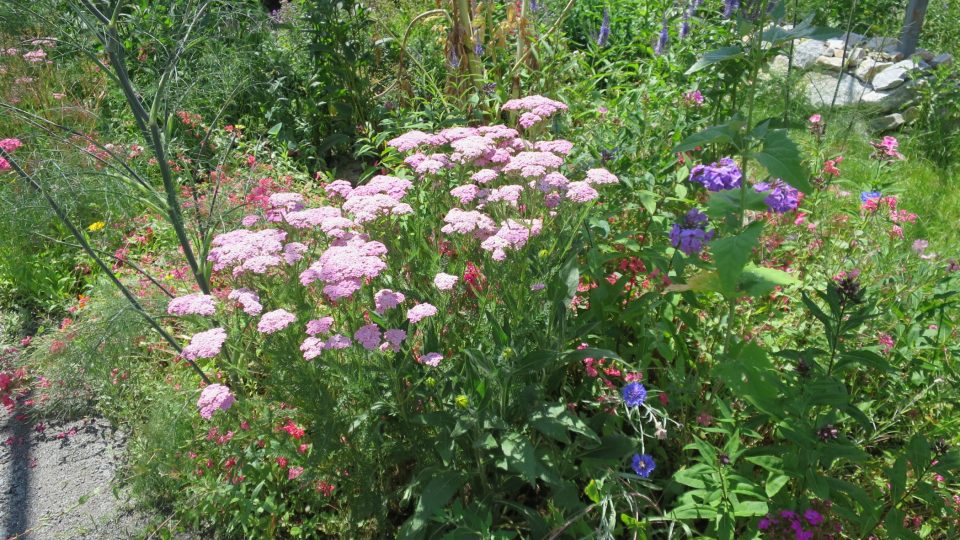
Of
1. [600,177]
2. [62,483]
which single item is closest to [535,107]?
[600,177]

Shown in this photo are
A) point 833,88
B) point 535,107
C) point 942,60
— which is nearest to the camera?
point 535,107

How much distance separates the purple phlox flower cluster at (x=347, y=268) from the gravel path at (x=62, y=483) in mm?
1342

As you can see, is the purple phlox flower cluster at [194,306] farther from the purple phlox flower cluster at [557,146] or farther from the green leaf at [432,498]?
the purple phlox flower cluster at [557,146]

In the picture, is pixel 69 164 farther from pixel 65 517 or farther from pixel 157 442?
pixel 65 517

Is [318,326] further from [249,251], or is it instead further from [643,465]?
[643,465]

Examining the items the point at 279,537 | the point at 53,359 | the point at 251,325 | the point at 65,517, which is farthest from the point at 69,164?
the point at 279,537

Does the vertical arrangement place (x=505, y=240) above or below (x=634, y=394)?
above

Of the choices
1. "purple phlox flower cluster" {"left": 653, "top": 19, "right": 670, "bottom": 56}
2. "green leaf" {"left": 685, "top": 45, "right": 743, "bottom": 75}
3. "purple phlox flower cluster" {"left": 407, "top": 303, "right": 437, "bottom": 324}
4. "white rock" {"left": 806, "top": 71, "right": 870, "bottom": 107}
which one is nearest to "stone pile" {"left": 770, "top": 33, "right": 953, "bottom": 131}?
"white rock" {"left": 806, "top": 71, "right": 870, "bottom": 107}

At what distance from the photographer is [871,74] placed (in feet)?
16.2

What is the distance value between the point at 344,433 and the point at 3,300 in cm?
296

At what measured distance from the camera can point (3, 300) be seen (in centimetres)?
379

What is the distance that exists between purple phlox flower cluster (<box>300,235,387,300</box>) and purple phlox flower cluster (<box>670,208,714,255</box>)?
2.95ft

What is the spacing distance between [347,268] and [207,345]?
0.45 meters

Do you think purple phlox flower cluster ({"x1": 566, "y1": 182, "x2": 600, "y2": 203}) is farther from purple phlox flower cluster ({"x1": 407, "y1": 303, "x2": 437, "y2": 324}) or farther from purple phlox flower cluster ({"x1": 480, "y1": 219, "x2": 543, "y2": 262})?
purple phlox flower cluster ({"x1": 407, "y1": 303, "x2": 437, "y2": 324})
